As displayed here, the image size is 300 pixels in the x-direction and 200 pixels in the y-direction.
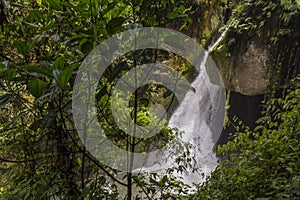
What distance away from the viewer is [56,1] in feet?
3.09

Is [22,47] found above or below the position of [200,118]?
below

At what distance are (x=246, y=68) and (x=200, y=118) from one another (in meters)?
1.56

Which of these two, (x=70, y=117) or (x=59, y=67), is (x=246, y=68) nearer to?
(x=70, y=117)

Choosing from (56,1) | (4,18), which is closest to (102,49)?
(56,1)

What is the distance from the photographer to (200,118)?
6039 mm

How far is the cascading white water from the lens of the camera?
219 inches

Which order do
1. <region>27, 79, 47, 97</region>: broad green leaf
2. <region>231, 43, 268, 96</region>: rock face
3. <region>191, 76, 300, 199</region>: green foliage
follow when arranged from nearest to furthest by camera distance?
<region>27, 79, 47, 97</region>: broad green leaf → <region>191, 76, 300, 199</region>: green foliage → <region>231, 43, 268, 96</region>: rock face

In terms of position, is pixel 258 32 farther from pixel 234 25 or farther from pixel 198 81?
pixel 198 81

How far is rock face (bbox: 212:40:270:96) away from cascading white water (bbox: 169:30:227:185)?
0.49 meters

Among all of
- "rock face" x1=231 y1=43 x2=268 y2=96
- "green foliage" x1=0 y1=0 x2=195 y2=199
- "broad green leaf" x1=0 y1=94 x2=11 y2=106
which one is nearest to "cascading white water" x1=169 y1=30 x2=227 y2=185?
"rock face" x1=231 y1=43 x2=268 y2=96

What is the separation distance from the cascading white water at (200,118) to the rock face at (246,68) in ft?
1.60

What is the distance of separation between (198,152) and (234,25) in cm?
265

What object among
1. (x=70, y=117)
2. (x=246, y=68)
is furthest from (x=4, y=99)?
(x=246, y=68)

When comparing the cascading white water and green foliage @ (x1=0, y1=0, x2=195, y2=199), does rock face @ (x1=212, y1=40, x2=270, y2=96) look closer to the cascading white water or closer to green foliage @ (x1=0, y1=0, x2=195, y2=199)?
the cascading white water
